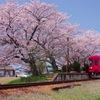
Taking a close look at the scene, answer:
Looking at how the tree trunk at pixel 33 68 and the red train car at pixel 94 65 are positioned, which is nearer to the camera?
the red train car at pixel 94 65

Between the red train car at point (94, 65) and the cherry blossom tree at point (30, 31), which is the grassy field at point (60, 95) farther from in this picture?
the cherry blossom tree at point (30, 31)

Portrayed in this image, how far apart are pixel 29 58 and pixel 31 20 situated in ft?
14.1

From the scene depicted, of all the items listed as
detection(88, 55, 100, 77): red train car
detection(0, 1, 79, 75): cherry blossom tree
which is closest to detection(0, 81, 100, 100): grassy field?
detection(88, 55, 100, 77): red train car

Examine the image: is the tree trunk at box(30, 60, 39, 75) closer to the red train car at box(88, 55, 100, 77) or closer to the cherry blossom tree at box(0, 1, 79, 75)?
the cherry blossom tree at box(0, 1, 79, 75)

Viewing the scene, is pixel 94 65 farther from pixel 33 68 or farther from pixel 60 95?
pixel 60 95

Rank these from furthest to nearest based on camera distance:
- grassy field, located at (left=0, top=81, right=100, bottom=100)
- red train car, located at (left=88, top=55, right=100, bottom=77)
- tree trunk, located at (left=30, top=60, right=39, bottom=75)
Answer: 1. tree trunk, located at (left=30, top=60, right=39, bottom=75)
2. red train car, located at (left=88, top=55, right=100, bottom=77)
3. grassy field, located at (left=0, top=81, right=100, bottom=100)

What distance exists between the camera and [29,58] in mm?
28938

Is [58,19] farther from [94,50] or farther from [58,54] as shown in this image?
[94,50]

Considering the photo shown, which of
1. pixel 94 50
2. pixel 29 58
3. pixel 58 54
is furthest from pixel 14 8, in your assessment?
pixel 94 50

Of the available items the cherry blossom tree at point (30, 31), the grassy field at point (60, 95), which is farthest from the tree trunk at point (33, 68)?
the grassy field at point (60, 95)

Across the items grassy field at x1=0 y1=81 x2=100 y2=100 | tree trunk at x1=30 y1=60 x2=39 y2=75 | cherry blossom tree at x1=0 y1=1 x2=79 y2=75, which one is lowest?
grassy field at x1=0 y1=81 x2=100 y2=100

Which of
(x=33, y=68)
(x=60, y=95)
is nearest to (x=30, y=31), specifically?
(x=33, y=68)

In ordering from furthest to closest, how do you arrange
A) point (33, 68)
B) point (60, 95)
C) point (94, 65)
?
point (33, 68), point (94, 65), point (60, 95)

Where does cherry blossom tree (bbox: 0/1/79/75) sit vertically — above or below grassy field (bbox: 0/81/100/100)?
above
